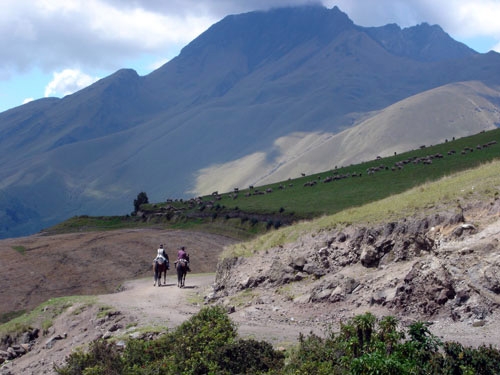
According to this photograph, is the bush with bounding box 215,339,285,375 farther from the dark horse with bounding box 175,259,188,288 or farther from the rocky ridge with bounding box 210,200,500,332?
the dark horse with bounding box 175,259,188,288

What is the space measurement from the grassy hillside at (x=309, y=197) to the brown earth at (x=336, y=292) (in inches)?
1211

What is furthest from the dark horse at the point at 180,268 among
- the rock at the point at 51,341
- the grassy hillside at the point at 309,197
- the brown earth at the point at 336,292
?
the grassy hillside at the point at 309,197

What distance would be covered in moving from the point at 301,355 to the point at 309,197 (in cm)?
5575

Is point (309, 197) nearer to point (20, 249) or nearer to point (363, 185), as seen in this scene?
point (363, 185)

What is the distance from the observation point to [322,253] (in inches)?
937

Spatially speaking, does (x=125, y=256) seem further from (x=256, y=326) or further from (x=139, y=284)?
(x=256, y=326)

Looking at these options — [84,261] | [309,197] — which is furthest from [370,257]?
[309,197]

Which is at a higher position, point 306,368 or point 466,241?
point 466,241

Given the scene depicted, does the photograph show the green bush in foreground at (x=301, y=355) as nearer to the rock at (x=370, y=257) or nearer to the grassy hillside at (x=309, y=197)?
the rock at (x=370, y=257)

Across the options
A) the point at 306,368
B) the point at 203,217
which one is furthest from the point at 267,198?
the point at 306,368

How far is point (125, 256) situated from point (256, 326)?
34.6 metres

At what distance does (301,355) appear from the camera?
1433 centimetres

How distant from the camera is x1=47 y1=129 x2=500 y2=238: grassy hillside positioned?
60625 mm

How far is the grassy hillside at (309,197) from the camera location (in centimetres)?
6062
